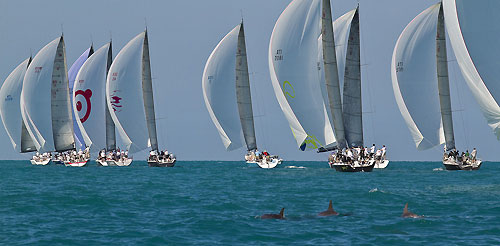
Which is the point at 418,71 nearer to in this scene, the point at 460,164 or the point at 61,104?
the point at 460,164

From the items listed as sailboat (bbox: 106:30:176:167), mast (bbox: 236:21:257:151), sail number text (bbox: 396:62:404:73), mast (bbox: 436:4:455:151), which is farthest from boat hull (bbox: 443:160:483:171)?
sailboat (bbox: 106:30:176:167)

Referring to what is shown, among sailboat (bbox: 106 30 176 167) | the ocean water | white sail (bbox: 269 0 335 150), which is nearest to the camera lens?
the ocean water

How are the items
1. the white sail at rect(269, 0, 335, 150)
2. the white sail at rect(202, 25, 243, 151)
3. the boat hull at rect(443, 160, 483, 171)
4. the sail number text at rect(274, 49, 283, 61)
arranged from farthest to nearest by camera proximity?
the white sail at rect(202, 25, 243, 151) < the boat hull at rect(443, 160, 483, 171) < the sail number text at rect(274, 49, 283, 61) < the white sail at rect(269, 0, 335, 150)

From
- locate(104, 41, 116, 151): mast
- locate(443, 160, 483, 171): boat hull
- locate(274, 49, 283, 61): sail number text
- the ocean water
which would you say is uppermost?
locate(274, 49, 283, 61): sail number text

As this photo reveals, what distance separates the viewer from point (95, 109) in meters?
85.4

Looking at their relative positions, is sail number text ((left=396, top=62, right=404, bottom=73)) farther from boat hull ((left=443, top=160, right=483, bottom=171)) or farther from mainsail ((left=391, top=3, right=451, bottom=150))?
boat hull ((left=443, top=160, right=483, bottom=171))

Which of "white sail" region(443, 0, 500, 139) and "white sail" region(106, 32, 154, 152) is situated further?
"white sail" region(106, 32, 154, 152)

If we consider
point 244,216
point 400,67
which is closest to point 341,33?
point 400,67

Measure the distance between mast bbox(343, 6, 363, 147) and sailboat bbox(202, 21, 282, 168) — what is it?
1446 cm

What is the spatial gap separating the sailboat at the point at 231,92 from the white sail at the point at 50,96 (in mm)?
17741

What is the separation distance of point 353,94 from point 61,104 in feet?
115

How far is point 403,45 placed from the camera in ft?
219

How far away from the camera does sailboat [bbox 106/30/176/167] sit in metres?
80.2

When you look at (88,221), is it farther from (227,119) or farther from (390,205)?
(227,119)
